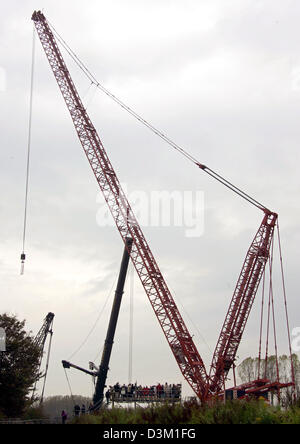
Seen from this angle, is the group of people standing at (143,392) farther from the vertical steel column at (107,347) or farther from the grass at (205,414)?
the grass at (205,414)

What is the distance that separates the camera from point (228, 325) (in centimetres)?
6375

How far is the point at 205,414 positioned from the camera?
19703mm

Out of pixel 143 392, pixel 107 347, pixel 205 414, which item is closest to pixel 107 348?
pixel 107 347

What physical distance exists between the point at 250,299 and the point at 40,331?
38.0m

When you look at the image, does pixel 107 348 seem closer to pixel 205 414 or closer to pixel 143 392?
pixel 143 392

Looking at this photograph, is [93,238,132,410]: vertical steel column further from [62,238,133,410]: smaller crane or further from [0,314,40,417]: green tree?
[0,314,40,417]: green tree

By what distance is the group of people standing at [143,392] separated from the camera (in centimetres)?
5578

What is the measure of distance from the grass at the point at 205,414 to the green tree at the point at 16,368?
26846 mm

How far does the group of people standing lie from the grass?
32.5 meters

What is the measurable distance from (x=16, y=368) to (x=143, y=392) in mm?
14604

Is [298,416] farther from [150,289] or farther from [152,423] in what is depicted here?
[150,289]

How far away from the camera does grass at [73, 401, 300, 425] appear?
1825 cm

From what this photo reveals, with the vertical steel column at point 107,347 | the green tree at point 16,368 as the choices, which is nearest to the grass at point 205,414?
the green tree at point 16,368
